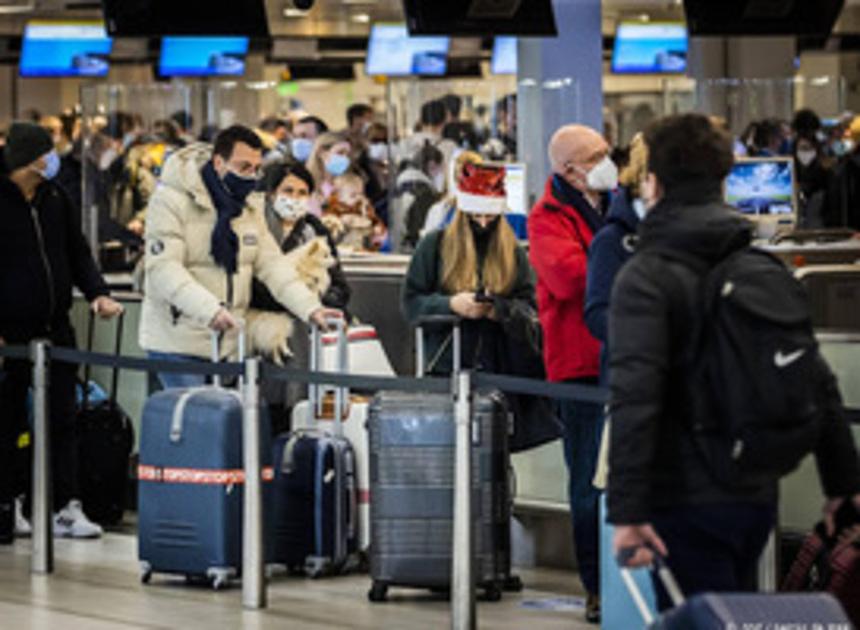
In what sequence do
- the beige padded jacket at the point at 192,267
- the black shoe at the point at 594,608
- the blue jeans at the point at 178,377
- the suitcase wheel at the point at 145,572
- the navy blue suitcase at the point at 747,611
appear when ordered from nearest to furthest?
1. the navy blue suitcase at the point at 747,611
2. the black shoe at the point at 594,608
3. the suitcase wheel at the point at 145,572
4. the beige padded jacket at the point at 192,267
5. the blue jeans at the point at 178,377

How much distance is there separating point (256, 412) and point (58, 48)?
71.4 feet

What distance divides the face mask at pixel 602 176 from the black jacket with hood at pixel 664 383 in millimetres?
3014

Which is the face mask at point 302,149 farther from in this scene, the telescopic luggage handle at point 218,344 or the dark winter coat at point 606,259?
the dark winter coat at point 606,259

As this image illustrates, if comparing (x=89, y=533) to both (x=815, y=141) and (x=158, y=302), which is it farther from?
(x=815, y=141)

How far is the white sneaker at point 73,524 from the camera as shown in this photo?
10516 millimetres

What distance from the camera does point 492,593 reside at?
879 cm

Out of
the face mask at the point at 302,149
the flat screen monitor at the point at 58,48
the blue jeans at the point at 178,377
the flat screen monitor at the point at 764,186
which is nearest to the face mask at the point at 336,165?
the face mask at the point at 302,149

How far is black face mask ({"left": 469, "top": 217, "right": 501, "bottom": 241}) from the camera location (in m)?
9.09

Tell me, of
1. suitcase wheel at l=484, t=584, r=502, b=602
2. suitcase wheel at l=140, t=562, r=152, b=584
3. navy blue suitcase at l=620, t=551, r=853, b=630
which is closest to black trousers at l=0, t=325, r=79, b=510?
suitcase wheel at l=140, t=562, r=152, b=584

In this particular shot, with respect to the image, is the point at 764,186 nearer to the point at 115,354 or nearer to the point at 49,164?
the point at 115,354

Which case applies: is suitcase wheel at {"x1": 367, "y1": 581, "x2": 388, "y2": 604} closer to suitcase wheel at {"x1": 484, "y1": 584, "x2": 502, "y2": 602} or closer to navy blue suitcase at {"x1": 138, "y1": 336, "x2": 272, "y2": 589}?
suitcase wheel at {"x1": 484, "y1": 584, "x2": 502, "y2": 602}

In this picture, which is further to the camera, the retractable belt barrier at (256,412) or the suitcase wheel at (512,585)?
the suitcase wheel at (512,585)

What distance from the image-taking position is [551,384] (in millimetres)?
7461

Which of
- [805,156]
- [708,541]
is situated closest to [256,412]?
[708,541]
